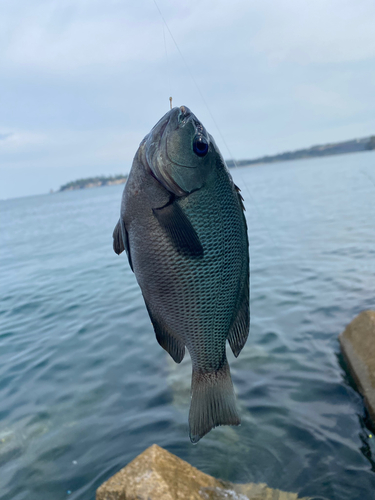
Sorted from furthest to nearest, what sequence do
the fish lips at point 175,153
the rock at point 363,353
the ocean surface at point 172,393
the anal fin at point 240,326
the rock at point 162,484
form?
1. the rock at point 363,353
2. the ocean surface at point 172,393
3. the rock at point 162,484
4. the anal fin at point 240,326
5. the fish lips at point 175,153

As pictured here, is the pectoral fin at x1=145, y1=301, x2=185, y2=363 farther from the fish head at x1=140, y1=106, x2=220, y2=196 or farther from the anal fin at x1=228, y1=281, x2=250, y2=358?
the fish head at x1=140, y1=106, x2=220, y2=196

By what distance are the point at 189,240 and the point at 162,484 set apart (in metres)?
2.49

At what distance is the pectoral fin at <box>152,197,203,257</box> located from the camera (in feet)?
5.44

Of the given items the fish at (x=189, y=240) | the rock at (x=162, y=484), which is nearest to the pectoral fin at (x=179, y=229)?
the fish at (x=189, y=240)

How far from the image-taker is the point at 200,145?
1.67 metres

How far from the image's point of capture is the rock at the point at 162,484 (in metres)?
3.10

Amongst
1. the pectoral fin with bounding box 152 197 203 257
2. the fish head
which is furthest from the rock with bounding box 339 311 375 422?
the fish head

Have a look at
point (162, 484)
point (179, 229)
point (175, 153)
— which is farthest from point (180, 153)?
point (162, 484)

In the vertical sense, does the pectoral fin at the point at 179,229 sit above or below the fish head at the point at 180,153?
below

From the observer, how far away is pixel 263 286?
10.4m

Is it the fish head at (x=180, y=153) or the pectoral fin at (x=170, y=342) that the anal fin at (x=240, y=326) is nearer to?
the pectoral fin at (x=170, y=342)

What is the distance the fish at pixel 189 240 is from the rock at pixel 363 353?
375 cm

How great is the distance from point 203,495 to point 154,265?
9.06 feet

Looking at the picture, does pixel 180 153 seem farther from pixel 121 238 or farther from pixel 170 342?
pixel 170 342
